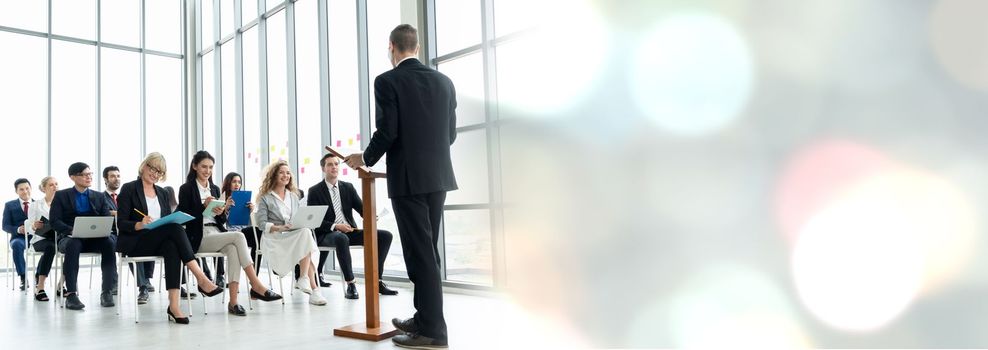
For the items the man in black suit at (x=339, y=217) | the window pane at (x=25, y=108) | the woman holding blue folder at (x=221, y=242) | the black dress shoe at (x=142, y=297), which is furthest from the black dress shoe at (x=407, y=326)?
the window pane at (x=25, y=108)

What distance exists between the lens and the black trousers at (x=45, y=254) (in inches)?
201

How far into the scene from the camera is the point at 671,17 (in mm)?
1927

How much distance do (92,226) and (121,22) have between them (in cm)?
529

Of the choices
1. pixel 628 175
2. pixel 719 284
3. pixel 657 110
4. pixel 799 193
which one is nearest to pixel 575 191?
pixel 628 175

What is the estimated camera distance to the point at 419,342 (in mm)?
2672

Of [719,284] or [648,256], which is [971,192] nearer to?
[719,284]

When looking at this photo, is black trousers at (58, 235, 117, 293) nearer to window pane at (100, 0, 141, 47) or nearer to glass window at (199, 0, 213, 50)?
window pane at (100, 0, 141, 47)

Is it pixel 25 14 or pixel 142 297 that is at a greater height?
pixel 25 14

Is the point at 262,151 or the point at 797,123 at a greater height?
the point at 262,151

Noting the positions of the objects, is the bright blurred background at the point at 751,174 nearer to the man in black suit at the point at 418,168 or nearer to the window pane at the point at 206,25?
the man in black suit at the point at 418,168

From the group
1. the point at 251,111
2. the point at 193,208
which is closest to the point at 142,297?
the point at 193,208

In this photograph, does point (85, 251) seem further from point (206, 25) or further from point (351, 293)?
point (206, 25)

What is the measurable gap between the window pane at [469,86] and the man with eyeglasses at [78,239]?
273cm

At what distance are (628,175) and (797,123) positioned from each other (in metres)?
0.46
